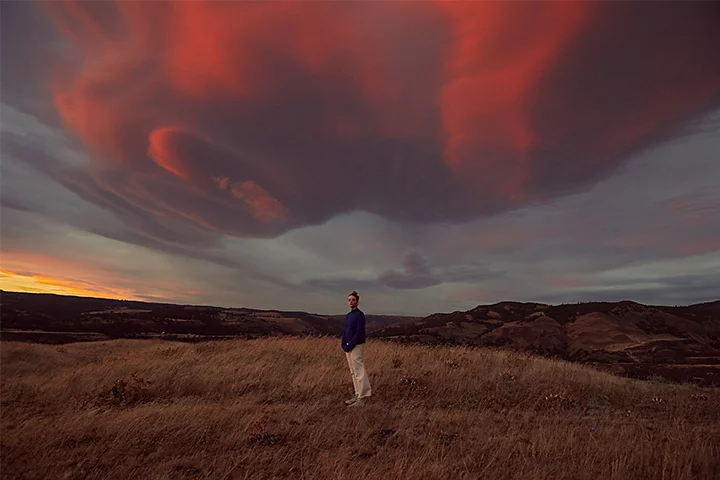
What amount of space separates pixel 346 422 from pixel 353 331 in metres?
2.45

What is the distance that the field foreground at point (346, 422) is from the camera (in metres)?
5.98

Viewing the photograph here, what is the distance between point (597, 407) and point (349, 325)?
765 cm

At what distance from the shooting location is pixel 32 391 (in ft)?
40.6

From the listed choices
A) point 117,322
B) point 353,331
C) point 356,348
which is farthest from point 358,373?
point 117,322

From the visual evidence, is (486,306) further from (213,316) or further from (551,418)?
(551,418)

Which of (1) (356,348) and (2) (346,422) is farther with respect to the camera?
(1) (356,348)

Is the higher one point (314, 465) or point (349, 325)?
point (349, 325)

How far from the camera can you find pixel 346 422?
8.33 metres

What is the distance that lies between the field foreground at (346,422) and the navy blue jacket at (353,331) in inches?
62.5

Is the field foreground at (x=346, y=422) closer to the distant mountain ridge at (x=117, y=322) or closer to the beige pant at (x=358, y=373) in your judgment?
the beige pant at (x=358, y=373)

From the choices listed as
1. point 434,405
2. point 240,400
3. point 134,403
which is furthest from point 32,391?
point 434,405

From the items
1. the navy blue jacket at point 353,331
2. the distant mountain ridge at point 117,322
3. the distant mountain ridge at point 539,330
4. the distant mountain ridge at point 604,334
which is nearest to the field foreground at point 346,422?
the navy blue jacket at point 353,331

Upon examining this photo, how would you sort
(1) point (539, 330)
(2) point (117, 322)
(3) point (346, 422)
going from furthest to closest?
(2) point (117, 322), (1) point (539, 330), (3) point (346, 422)

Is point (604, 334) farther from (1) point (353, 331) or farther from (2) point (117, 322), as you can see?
(2) point (117, 322)
